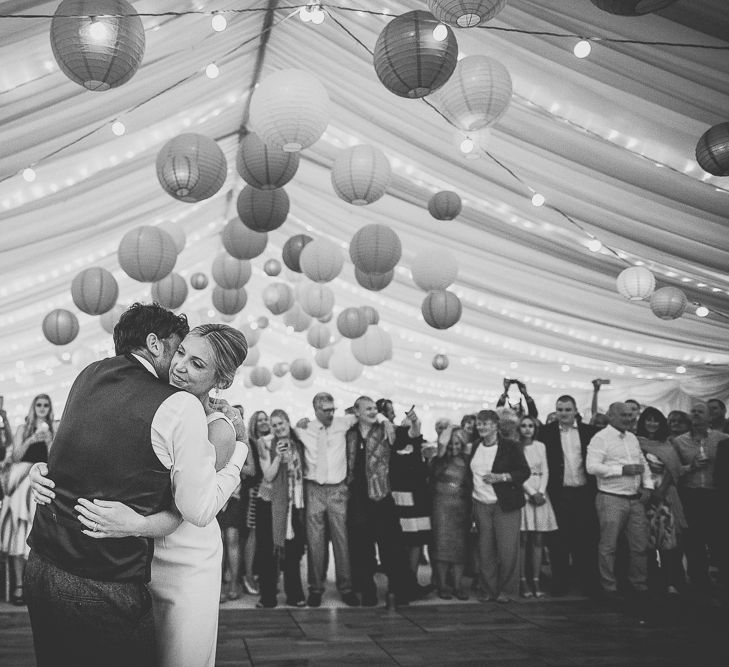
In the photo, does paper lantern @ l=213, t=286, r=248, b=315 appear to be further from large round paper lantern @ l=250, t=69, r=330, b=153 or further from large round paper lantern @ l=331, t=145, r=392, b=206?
large round paper lantern @ l=250, t=69, r=330, b=153

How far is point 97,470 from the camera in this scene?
1.23m

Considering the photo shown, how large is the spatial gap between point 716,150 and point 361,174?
182cm

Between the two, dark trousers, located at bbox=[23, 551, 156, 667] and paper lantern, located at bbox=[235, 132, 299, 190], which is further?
paper lantern, located at bbox=[235, 132, 299, 190]

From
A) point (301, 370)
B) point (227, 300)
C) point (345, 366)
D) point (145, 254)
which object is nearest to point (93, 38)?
point (145, 254)

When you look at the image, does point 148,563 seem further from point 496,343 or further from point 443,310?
point 496,343

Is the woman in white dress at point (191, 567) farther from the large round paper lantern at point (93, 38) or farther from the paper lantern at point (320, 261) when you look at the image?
the paper lantern at point (320, 261)

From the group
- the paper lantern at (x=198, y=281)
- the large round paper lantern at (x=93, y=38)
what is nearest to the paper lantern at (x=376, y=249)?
the large round paper lantern at (x=93, y=38)

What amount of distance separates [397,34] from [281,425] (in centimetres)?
255

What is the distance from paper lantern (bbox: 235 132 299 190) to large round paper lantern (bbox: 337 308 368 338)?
100 inches

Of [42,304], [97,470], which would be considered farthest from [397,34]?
[42,304]

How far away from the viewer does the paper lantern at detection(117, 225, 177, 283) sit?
4.48 m

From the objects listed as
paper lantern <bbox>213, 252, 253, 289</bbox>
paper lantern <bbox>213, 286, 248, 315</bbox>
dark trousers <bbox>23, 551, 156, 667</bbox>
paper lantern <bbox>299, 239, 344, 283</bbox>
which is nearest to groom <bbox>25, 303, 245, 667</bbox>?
dark trousers <bbox>23, 551, 156, 667</bbox>

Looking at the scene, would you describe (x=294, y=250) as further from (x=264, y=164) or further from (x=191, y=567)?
(x=191, y=567)

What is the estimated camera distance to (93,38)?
2.46 meters
